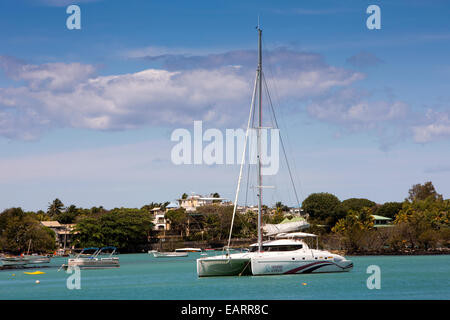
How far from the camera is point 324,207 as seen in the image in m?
152

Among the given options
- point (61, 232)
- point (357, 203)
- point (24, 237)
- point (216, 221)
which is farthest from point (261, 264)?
point (61, 232)

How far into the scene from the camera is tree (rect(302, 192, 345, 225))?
149625 millimetres

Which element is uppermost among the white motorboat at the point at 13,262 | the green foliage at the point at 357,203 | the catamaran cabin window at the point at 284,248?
the green foliage at the point at 357,203

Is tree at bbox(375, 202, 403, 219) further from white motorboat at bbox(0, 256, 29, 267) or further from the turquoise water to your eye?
the turquoise water

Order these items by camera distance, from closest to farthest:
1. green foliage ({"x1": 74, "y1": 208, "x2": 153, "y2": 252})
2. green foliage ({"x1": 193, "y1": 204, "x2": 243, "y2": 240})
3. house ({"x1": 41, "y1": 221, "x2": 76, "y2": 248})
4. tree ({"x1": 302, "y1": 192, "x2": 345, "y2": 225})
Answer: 1. tree ({"x1": 302, "y1": 192, "x2": 345, "y2": 225})
2. green foliage ({"x1": 74, "y1": 208, "x2": 153, "y2": 252})
3. green foliage ({"x1": 193, "y1": 204, "x2": 243, "y2": 240})
4. house ({"x1": 41, "y1": 221, "x2": 76, "y2": 248})

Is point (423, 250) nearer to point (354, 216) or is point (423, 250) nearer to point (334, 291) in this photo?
point (354, 216)

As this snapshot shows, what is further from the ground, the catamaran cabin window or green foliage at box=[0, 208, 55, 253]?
the catamaran cabin window

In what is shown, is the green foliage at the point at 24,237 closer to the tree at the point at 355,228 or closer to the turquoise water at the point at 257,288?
the tree at the point at 355,228

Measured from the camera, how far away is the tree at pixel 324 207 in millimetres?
149625

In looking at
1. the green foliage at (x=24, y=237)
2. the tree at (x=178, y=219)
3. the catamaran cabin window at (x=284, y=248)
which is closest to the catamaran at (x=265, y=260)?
the catamaran cabin window at (x=284, y=248)

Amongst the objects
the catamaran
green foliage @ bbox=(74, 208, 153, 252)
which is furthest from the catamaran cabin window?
green foliage @ bbox=(74, 208, 153, 252)

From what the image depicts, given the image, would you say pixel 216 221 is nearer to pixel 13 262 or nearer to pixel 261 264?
pixel 13 262

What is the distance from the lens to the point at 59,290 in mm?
53000
